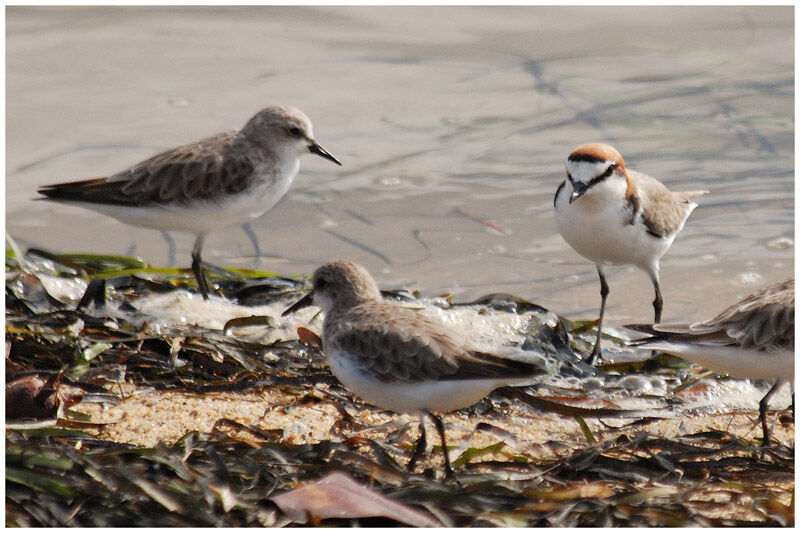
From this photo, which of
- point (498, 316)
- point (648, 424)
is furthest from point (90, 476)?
point (498, 316)

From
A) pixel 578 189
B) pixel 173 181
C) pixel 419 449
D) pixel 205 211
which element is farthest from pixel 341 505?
pixel 173 181

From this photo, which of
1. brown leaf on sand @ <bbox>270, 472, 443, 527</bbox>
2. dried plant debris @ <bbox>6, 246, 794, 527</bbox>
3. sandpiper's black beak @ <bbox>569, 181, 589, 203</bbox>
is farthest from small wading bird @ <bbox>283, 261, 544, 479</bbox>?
sandpiper's black beak @ <bbox>569, 181, 589, 203</bbox>

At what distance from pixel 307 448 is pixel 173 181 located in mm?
2364

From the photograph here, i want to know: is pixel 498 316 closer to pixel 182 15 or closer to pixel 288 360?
pixel 288 360

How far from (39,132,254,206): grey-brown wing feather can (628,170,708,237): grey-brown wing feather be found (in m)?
2.01

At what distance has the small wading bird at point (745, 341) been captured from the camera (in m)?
3.57

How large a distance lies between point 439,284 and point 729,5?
191 inches

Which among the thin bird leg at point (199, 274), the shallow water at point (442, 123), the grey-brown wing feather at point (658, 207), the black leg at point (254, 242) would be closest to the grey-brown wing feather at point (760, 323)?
the grey-brown wing feather at point (658, 207)

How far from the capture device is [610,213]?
4820mm

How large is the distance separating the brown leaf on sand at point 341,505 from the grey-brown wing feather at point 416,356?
20.7 inches

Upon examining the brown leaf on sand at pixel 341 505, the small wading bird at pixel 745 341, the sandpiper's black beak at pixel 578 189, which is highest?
the sandpiper's black beak at pixel 578 189

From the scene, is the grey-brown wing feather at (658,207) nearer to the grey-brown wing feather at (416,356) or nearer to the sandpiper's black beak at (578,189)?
the sandpiper's black beak at (578,189)

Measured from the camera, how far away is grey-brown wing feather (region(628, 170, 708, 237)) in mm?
4969

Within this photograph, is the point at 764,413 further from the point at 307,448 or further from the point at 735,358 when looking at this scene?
the point at 307,448
